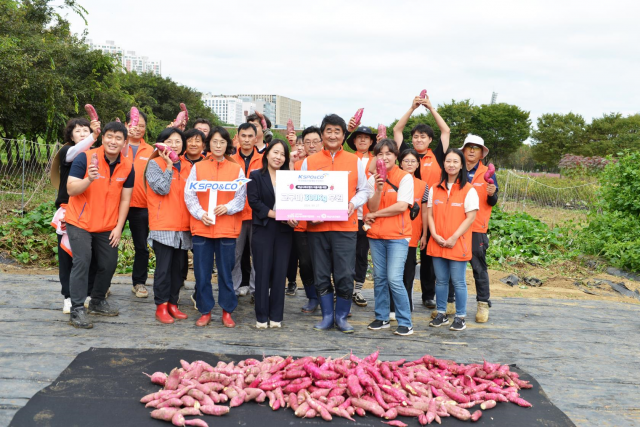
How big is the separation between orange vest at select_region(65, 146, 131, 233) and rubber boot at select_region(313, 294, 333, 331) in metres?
2.28

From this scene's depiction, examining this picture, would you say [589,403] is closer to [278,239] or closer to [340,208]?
[340,208]

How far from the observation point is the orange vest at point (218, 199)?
4.96 metres


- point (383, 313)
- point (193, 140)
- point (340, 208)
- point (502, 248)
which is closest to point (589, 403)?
point (383, 313)

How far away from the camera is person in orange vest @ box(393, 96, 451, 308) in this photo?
5.55 metres

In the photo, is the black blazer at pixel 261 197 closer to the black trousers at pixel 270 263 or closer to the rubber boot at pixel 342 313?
the black trousers at pixel 270 263

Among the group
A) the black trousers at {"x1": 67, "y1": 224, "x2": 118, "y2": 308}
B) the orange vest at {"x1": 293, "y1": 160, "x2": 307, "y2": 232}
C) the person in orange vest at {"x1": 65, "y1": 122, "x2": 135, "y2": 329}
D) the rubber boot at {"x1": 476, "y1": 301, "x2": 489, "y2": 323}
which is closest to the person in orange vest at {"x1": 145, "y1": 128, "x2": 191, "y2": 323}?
the person in orange vest at {"x1": 65, "y1": 122, "x2": 135, "y2": 329}

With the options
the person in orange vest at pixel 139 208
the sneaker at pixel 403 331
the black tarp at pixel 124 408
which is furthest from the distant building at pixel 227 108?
the black tarp at pixel 124 408

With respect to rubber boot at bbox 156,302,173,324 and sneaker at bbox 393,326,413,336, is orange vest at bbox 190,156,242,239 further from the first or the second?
sneaker at bbox 393,326,413,336

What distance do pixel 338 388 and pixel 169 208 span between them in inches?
104

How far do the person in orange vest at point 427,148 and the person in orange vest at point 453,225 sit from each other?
242 millimetres

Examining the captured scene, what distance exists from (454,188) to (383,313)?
1.49 meters

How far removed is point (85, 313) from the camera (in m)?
4.93

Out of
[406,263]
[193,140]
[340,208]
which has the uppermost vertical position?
[193,140]

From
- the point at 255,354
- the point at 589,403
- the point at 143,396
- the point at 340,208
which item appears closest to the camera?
the point at 143,396
